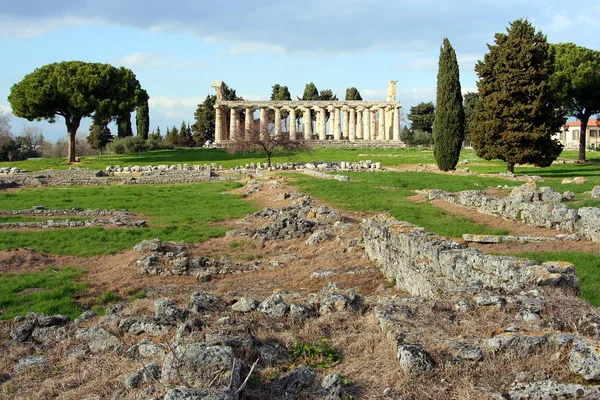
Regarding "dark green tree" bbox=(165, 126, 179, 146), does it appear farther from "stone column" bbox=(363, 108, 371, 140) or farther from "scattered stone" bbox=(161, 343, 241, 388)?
"scattered stone" bbox=(161, 343, 241, 388)

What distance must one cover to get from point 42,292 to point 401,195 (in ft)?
56.1

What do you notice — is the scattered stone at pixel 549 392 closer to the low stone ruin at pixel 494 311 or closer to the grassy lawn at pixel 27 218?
the low stone ruin at pixel 494 311

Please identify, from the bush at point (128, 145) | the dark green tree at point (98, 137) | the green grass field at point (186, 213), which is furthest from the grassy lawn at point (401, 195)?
the dark green tree at point (98, 137)

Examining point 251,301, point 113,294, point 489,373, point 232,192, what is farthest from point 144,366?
point 232,192

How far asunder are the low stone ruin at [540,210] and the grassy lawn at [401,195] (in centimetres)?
116

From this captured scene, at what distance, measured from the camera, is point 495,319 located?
618cm

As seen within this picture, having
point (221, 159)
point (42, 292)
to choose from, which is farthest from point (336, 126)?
point (42, 292)

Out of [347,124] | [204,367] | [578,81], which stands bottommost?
[204,367]

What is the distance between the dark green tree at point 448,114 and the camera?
3769cm

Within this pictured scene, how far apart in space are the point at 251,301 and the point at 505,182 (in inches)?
959

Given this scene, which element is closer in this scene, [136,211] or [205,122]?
[136,211]

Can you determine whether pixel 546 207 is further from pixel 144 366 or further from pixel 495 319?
pixel 144 366

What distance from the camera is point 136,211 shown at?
948 inches

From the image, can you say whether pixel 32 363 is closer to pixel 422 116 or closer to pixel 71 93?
pixel 71 93
